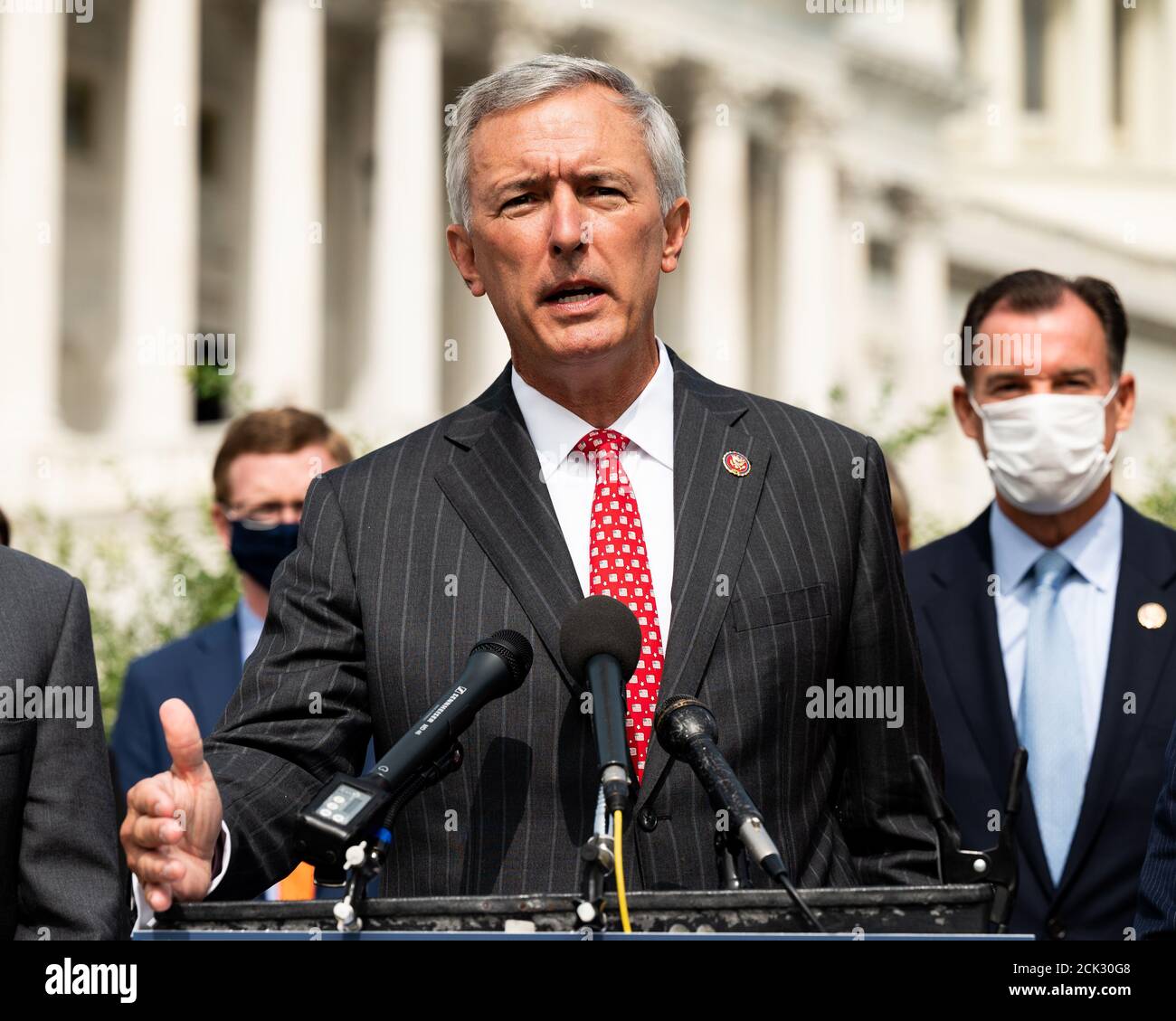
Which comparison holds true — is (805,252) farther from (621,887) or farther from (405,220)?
(621,887)

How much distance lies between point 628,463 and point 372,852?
1558mm

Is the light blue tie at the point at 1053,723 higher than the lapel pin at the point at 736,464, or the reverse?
the lapel pin at the point at 736,464

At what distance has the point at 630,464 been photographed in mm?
4688

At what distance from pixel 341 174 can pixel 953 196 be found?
22.8 m

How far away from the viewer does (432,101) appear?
41.7 metres

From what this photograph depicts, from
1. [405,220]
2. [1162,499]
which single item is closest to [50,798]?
[1162,499]

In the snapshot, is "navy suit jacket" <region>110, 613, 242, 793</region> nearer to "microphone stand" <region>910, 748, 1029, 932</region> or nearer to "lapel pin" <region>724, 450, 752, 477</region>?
"lapel pin" <region>724, 450, 752, 477</region>

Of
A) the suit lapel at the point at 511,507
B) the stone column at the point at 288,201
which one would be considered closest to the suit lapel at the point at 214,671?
the suit lapel at the point at 511,507

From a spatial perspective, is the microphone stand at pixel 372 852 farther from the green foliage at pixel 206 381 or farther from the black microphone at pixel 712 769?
the green foliage at pixel 206 381

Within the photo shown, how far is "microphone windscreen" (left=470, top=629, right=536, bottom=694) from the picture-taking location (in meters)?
3.78

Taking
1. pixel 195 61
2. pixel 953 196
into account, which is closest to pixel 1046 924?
pixel 195 61

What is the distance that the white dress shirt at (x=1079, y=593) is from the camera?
262 inches

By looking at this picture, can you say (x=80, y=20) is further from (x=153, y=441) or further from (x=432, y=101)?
(x=153, y=441)
